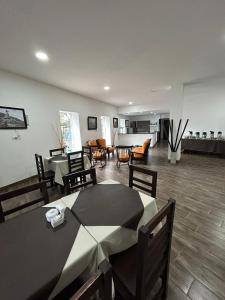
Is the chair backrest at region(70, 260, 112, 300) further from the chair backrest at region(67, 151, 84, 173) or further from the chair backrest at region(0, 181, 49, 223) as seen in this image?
the chair backrest at region(67, 151, 84, 173)

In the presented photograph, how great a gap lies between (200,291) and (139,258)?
1.01 m

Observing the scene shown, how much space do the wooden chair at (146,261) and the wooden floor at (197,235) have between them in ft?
1.19

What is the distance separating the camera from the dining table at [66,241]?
629 millimetres

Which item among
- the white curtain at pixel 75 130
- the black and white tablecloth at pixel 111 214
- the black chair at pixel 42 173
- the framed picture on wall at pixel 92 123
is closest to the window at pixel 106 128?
the framed picture on wall at pixel 92 123

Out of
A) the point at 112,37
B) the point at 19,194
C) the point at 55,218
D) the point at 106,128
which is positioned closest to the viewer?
the point at 55,218

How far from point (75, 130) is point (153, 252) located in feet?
17.2

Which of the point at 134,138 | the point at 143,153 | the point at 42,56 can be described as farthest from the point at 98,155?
the point at 134,138

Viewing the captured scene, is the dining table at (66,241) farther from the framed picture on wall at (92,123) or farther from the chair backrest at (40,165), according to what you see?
the framed picture on wall at (92,123)

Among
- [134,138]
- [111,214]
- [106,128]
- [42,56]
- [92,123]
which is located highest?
[42,56]

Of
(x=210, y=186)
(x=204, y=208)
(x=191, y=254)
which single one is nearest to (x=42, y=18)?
(x=191, y=254)

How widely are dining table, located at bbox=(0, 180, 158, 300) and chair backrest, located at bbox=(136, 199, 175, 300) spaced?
0.76 feet

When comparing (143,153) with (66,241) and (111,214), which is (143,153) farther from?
(66,241)

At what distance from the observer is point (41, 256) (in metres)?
0.74

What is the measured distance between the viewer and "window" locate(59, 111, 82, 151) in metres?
5.09
